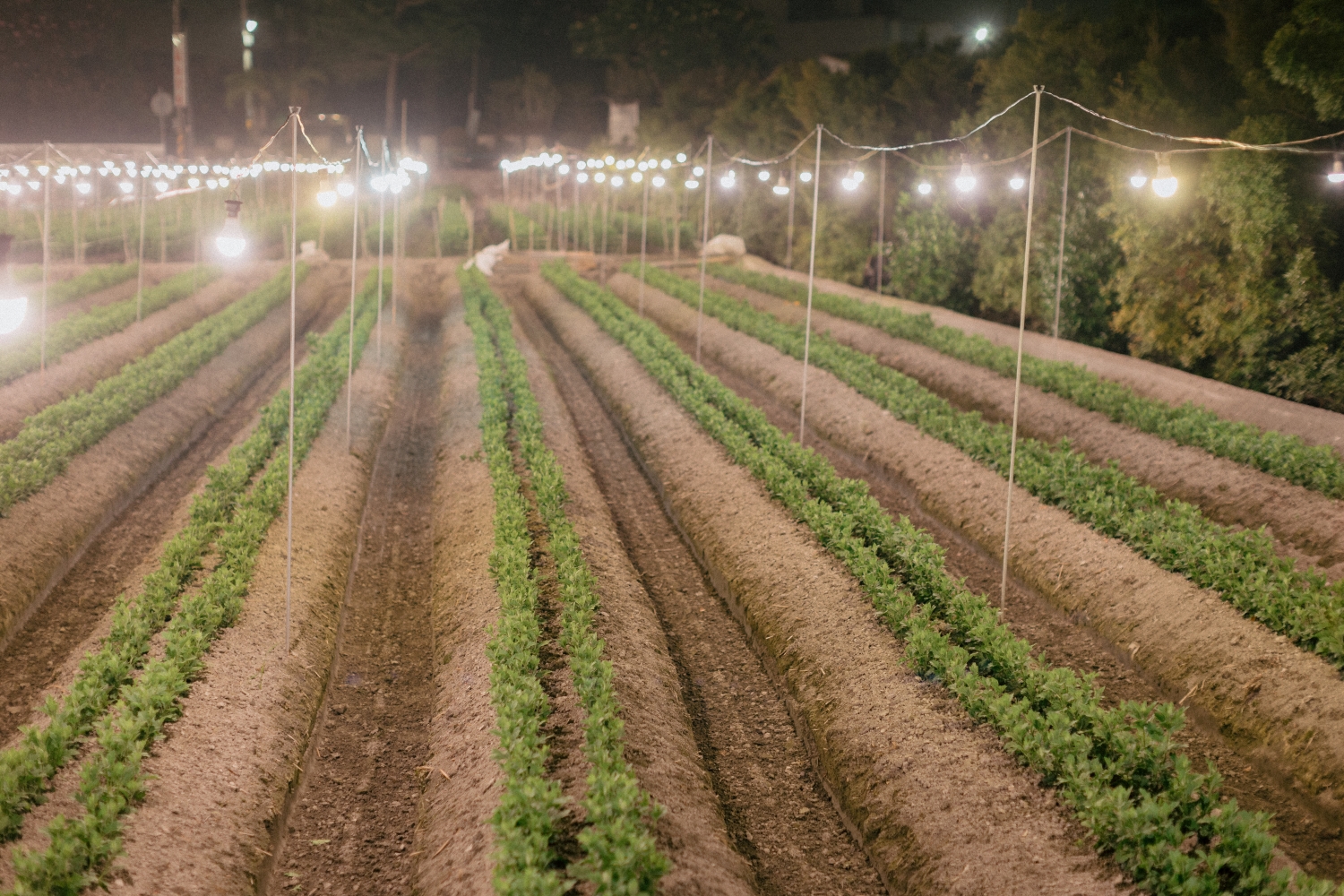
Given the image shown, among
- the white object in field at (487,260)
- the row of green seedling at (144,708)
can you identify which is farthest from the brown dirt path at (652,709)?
the white object in field at (487,260)

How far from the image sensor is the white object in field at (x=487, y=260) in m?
40.6

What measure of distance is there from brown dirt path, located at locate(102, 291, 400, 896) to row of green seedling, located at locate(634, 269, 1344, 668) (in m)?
8.40

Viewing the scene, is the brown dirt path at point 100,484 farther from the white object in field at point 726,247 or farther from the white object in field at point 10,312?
the white object in field at point 726,247

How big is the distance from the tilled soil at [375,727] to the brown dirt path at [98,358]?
6.41 metres

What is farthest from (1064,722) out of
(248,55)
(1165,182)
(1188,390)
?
→ (248,55)

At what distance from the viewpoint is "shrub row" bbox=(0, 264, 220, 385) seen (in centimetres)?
2052

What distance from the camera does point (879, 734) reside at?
876 centimetres

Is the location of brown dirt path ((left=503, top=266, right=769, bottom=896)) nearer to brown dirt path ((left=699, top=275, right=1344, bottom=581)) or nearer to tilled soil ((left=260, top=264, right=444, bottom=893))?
tilled soil ((left=260, top=264, right=444, bottom=893))

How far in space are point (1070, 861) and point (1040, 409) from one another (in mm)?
13054

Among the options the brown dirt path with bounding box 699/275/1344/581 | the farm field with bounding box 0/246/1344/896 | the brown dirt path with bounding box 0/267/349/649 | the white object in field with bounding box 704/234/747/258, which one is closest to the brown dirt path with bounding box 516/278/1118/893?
the farm field with bounding box 0/246/1344/896

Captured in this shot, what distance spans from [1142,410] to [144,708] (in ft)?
47.1

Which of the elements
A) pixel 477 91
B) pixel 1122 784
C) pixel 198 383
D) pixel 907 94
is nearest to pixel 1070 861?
pixel 1122 784

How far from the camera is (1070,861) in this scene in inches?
272

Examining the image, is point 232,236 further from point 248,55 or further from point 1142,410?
point 248,55
